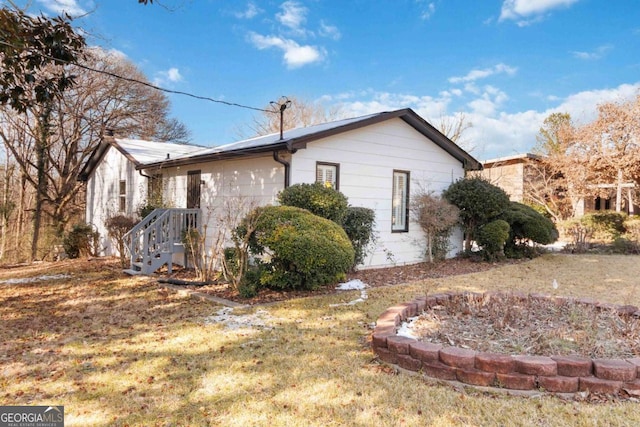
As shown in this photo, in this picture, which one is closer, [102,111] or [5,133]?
[5,133]

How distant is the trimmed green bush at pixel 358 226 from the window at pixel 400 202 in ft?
4.84

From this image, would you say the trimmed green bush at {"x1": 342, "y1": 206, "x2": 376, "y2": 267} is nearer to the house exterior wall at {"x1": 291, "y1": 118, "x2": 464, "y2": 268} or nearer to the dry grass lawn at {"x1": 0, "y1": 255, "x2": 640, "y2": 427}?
the house exterior wall at {"x1": 291, "y1": 118, "x2": 464, "y2": 268}

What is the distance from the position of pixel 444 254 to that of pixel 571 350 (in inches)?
287

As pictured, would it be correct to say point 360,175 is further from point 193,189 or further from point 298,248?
point 193,189

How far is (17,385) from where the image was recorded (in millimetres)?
3186

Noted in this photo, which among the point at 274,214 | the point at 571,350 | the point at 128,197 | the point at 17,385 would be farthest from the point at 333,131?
the point at 128,197

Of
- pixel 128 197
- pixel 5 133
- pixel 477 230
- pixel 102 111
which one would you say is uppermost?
pixel 102 111

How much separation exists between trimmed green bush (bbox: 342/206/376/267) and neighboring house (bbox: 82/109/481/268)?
61 centimetres

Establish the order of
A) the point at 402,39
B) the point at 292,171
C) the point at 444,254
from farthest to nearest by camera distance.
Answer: the point at 402,39 < the point at 444,254 < the point at 292,171

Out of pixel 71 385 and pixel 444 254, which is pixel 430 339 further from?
pixel 444 254

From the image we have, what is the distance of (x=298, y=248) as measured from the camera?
5914 mm

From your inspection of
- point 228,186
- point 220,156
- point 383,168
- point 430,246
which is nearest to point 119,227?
point 228,186

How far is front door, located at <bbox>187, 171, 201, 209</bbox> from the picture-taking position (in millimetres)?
10172

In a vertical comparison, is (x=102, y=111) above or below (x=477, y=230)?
above
